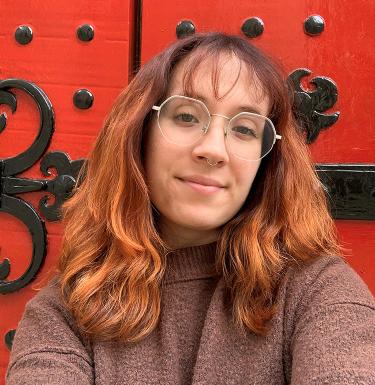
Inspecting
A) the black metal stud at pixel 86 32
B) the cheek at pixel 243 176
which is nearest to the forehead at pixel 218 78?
the cheek at pixel 243 176

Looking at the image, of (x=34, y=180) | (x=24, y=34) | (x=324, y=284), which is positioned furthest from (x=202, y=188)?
(x=24, y=34)

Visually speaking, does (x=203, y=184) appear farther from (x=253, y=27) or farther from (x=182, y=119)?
(x=253, y=27)

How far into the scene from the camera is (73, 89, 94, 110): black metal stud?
4.03ft

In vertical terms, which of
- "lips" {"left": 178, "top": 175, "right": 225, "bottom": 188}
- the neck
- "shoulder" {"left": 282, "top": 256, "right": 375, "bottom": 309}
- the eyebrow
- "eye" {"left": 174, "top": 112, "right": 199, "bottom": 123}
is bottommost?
the neck

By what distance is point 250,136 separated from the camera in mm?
956

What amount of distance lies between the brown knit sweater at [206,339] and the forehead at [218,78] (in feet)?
1.00

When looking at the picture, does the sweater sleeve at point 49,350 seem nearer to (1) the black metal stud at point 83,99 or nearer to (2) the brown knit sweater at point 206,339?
(2) the brown knit sweater at point 206,339

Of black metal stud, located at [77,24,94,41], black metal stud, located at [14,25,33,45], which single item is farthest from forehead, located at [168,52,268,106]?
black metal stud, located at [14,25,33,45]

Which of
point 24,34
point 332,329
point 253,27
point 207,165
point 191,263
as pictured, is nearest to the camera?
point 332,329

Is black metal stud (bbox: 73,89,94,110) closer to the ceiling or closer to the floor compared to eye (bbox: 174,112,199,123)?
closer to the floor

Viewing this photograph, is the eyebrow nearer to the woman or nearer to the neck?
the woman

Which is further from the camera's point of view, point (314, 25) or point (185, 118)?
point (314, 25)

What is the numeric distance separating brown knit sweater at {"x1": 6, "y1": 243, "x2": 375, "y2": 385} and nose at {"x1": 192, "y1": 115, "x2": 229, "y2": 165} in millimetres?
220

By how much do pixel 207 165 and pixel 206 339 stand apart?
0.28m
